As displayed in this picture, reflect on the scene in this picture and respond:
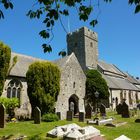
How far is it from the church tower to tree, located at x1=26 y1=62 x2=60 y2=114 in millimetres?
18186

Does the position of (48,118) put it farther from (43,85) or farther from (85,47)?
(85,47)

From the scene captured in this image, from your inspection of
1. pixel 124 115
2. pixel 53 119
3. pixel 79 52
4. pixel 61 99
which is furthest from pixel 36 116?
pixel 79 52

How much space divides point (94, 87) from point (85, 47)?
12.5m

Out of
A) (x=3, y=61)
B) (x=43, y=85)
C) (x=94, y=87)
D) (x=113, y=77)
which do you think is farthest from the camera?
(x=113, y=77)

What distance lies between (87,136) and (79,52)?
102 feet

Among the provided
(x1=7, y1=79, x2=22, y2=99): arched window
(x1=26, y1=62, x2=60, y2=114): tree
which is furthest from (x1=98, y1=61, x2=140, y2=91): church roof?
(x1=7, y1=79, x2=22, y2=99): arched window

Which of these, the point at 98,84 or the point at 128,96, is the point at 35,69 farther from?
the point at 128,96

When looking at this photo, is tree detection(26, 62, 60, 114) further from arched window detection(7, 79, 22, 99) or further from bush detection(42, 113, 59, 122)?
arched window detection(7, 79, 22, 99)

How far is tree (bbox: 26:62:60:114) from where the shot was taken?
19.0 metres

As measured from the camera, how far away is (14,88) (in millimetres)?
21875

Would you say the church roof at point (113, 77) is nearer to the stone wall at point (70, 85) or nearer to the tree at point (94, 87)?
the tree at point (94, 87)

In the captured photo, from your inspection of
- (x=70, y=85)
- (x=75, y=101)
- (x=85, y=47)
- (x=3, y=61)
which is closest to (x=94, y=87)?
(x=75, y=101)

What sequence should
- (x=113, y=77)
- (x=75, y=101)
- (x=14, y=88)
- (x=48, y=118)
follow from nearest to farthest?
1. (x=48, y=118)
2. (x=14, y=88)
3. (x=75, y=101)
4. (x=113, y=77)

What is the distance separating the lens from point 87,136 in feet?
31.2
